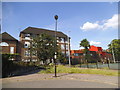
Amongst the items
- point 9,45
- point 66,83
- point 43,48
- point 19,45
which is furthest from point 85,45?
point 66,83

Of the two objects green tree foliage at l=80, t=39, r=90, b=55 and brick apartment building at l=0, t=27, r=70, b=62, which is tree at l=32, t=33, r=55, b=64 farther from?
green tree foliage at l=80, t=39, r=90, b=55

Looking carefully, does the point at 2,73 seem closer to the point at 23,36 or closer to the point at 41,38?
the point at 41,38

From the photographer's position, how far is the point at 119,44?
2029 inches

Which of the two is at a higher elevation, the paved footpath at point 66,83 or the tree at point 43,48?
the tree at point 43,48

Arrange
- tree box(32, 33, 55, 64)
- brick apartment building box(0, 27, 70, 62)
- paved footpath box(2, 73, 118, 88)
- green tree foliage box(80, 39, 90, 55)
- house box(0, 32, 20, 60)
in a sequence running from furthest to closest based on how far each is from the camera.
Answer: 1. green tree foliage box(80, 39, 90, 55)
2. brick apartment building box(0, 27, 70, 62)
3. house box(0, 32, 20, 60)
4. tree box(32, 33, 55, 64)
5. paved footpath box(2, 73, 118, 88)

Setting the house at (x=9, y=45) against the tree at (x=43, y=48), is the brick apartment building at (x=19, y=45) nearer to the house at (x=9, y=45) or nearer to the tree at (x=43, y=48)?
the house at (x=9, y=45)

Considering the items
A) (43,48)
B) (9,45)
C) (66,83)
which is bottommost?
(66,83)

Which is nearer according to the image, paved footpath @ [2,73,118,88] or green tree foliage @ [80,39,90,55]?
paved footpath @ [2,73,118,88]

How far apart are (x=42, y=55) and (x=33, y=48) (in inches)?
125

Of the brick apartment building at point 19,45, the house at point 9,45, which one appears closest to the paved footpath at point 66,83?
the brick apartment building at point 19,45

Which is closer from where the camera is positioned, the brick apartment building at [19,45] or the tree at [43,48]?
the tree at [43,48]

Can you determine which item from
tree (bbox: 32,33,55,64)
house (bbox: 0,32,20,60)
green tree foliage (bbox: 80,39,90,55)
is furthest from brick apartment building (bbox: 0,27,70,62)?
green tree foliage (bbox: 80,39,90,55)

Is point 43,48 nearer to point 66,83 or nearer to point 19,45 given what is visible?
Answer: point 19,45

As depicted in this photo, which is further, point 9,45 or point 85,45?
point 85,45
